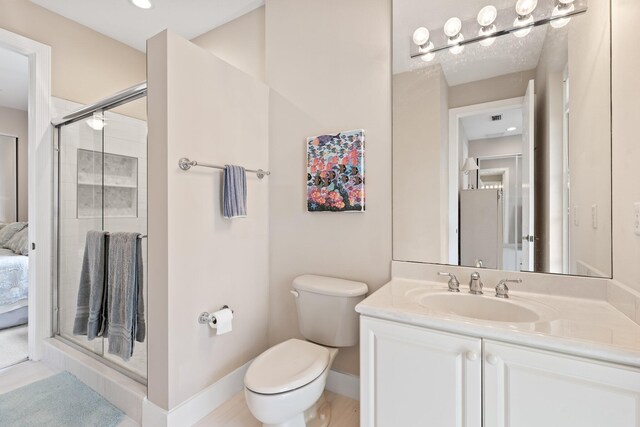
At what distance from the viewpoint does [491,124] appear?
1512mm

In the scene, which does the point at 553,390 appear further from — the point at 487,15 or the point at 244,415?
the point at 487,15

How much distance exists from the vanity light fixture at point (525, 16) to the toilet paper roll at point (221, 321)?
83.3 inches

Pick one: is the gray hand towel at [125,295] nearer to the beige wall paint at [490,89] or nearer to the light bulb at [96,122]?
the light bulb at [96,122]

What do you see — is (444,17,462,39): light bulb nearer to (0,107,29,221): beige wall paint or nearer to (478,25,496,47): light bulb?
(478,25,496,47): light bulb

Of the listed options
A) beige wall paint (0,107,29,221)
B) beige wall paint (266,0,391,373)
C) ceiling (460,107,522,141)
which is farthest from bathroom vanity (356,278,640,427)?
beige wall paint (0,107,29,221)

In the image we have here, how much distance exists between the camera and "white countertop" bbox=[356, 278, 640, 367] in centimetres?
86

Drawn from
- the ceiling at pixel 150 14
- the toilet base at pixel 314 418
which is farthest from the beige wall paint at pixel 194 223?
the ceiling at pixel 150 14

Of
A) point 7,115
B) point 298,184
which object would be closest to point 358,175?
point 298,184

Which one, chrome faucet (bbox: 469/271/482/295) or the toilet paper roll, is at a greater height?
chrome faucet (bbox: 469/271/482/295)

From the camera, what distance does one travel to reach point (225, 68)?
5.81 ft

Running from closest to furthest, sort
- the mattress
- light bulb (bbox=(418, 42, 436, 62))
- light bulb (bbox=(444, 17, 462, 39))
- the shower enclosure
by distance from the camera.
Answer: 1. light bulb (bbox=(444, 17, 462, 39))
2. light bulb (bbox=(418, 42, 436, 62))
3. the shower enclosure
4. the mattress

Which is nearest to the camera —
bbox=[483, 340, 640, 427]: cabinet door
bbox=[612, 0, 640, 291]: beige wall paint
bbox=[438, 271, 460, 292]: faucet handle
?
bbox=[483, 340, 640, 427]: cabinet door

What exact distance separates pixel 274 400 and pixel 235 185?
1.12 meters

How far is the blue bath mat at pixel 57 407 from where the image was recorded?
63.2 inches
